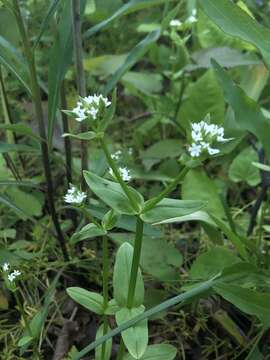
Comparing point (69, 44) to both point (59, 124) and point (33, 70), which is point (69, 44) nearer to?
point (33, 70)

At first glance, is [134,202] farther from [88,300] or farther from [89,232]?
[88,300]

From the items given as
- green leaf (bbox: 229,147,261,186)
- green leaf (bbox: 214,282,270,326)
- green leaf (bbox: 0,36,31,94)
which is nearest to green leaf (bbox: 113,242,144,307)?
green leaf (bbox: 214,282,270,326)

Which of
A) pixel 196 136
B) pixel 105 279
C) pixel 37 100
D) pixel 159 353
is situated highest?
pixel 37 100

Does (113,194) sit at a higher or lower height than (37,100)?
lower

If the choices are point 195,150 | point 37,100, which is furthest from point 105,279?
point 37,100

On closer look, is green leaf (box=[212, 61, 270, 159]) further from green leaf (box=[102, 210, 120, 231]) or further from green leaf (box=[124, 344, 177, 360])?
green leaf (box=[124, 344, 177, 360])

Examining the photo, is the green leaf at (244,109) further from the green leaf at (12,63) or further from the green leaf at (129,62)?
the green leaf at (12,63)

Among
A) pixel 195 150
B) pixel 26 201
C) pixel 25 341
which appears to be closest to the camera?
pixel 195 150
